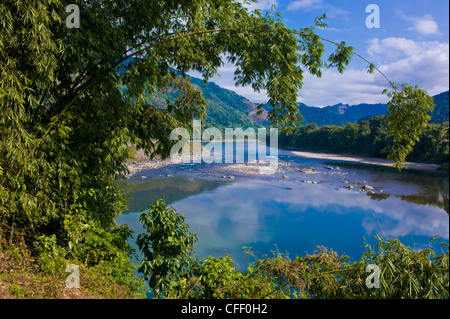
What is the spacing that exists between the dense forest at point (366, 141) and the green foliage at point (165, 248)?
733 inches

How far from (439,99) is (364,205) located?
142 feet

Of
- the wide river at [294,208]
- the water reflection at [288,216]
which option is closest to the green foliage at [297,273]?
the water reflection at [288,216]

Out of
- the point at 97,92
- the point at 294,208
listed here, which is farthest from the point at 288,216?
the point at 97,92

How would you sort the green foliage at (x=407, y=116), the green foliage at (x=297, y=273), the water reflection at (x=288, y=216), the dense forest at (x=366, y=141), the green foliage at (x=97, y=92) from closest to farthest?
the green foliage at (x=297, y=273)
the green foliage at (x=97, y=92)
the green foliage at (x=407, y=116)
the water reflection at (x=288, y=216)
the dense forest at (x=366, y=141)

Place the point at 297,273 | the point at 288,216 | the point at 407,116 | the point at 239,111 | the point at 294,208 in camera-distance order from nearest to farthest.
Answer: the point at 297,273, the point at 407,116, the point at 288,216, the point at 294,208, the point at 239,111

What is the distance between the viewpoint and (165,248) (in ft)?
11.3

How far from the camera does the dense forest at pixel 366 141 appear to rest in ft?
89.4

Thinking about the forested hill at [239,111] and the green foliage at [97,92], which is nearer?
the green foliage at [97,92]

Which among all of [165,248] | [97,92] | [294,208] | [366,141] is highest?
[366,141]

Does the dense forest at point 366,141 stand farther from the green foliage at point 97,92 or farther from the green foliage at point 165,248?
the green foliage at point 165,248

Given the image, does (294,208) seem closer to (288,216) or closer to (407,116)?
(288,216)

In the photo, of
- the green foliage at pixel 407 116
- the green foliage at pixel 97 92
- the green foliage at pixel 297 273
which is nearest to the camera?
the green foliage at pixel 297 273

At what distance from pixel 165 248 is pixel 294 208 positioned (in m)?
10.0
